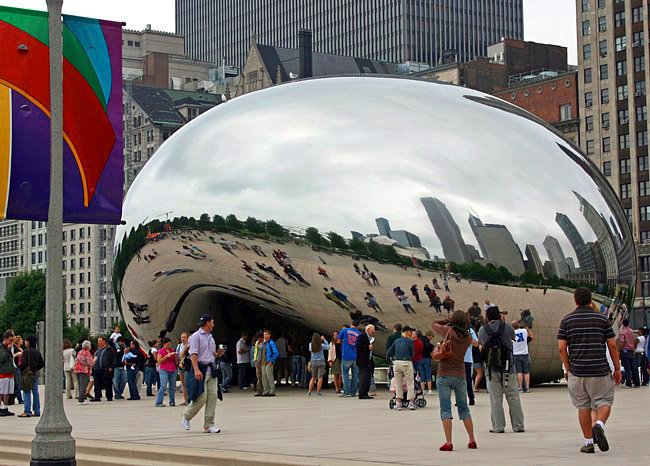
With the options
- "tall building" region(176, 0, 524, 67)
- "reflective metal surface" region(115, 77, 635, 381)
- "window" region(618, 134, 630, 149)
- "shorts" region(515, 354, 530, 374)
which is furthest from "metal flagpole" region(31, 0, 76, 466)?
"tall building" region(176, 0, 524, 67)

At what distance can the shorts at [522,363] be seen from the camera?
22.2m

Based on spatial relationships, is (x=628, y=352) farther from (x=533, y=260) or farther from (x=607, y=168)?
(x=607, y=168)

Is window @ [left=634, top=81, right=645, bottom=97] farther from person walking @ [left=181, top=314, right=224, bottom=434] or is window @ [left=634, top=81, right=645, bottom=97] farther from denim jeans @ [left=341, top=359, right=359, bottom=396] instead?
person walking @ [left=181, top=314, right=224, bottom=434]

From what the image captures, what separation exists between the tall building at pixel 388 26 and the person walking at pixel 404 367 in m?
A: 120

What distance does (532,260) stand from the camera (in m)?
22.5

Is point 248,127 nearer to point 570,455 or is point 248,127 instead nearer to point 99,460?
point 99,460

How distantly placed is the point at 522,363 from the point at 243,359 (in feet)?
23.8

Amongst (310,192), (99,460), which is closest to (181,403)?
(310,192)

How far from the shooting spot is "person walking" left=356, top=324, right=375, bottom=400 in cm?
2208

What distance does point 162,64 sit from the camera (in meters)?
152

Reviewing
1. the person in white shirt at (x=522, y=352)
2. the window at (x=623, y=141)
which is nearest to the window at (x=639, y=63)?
the window at (x=623, y=141)

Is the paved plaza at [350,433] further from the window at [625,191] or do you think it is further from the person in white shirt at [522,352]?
the window at [625,191]

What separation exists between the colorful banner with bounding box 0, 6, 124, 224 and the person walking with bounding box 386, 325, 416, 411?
6992 millimetres

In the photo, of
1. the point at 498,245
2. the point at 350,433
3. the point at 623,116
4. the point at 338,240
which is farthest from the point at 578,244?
the point at 623,116
